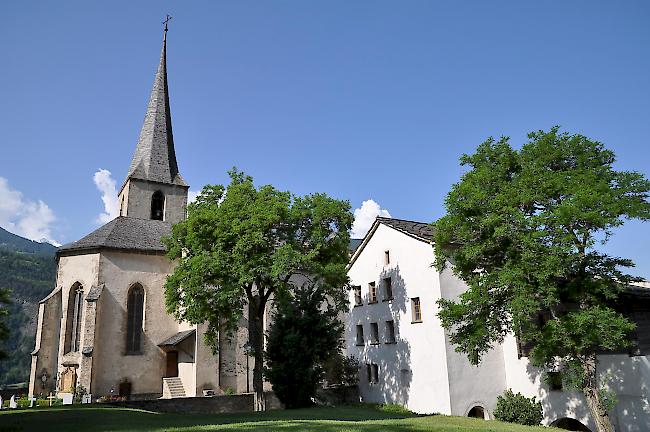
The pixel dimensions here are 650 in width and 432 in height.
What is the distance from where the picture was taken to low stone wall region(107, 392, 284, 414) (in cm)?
2455

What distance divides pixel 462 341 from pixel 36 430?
16422 mm

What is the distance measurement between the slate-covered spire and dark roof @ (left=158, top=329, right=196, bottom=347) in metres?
15.9

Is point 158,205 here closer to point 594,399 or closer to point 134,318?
point 134,318

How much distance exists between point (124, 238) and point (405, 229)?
20.6 meters

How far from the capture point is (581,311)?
18.6 m

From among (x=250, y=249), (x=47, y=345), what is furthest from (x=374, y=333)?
(x=47, y=345)

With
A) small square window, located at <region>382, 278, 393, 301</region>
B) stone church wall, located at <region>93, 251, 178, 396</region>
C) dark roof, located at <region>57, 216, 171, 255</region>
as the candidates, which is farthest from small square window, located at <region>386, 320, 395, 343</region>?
dark roof, located at <region>57, 216, 171, 255</region>

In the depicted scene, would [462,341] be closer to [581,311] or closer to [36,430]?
[581,311]

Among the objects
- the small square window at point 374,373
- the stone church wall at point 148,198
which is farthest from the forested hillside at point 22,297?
the small square window at point 374,373

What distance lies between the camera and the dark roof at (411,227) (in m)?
28.5

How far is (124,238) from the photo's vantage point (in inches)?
1367

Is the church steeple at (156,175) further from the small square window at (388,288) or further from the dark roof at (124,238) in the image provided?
the small square window at (388,288)

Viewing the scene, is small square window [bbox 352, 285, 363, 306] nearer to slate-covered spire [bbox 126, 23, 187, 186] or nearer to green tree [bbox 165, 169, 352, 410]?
green tree [bbox 165, 169, 352, 410]

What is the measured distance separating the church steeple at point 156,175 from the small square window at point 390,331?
2285 cm
